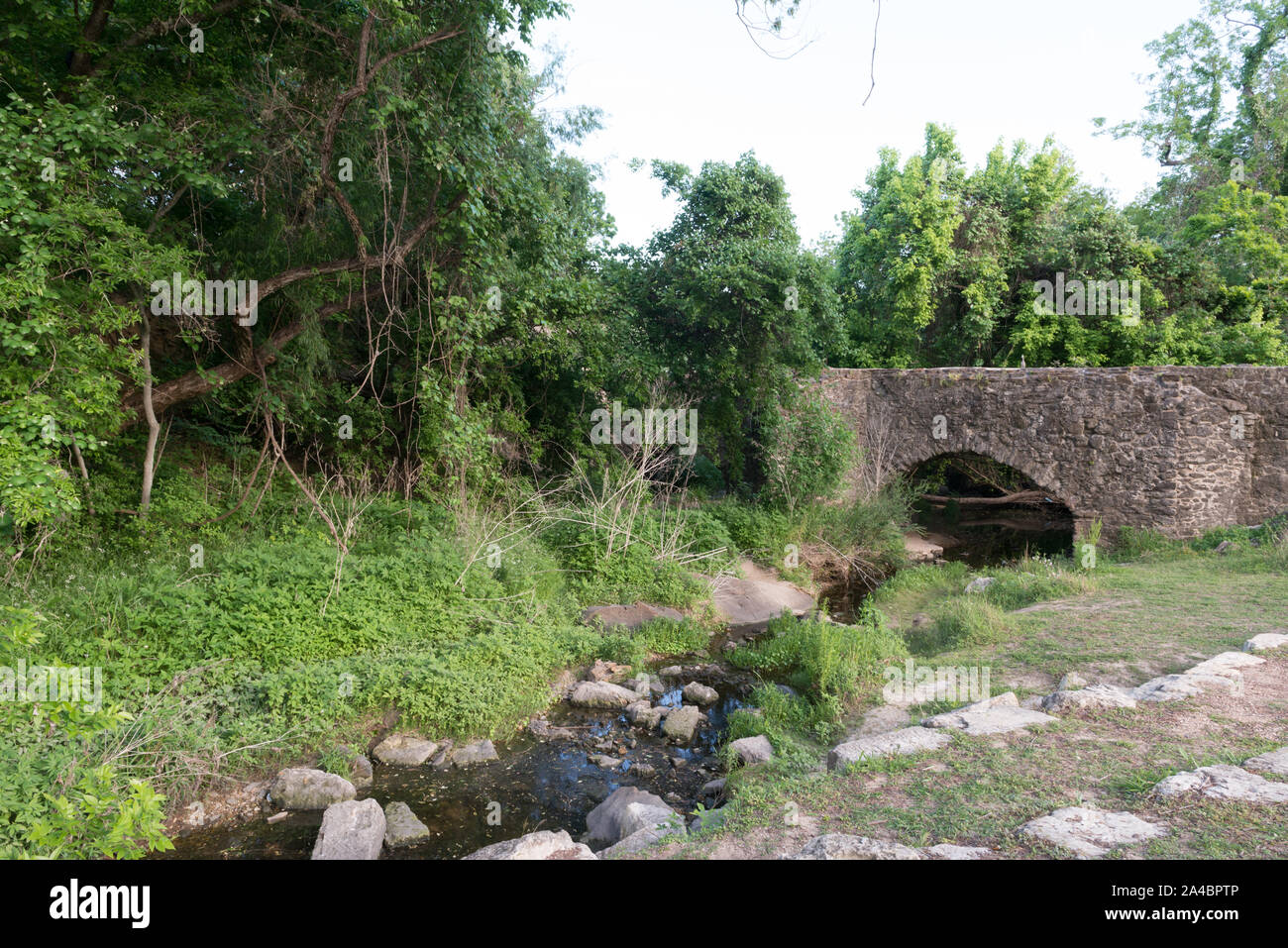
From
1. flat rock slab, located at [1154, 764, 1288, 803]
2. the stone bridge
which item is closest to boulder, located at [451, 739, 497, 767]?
flat rock slab, located at [1154, 764, 1288, 803]

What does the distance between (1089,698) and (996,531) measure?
12.3 metres

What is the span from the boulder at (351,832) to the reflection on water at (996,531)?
37.1 ft

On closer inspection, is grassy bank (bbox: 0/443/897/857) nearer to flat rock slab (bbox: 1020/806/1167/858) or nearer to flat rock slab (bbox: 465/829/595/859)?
flat rock slab (bbox: 465/829/595/859)

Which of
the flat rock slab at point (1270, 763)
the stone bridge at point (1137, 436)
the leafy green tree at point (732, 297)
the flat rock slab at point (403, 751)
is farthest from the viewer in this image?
the leafy green tree at point (732, 297)

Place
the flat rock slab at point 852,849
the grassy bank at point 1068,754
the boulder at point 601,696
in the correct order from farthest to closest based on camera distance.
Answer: the boulder at point 601,696, the grassy bank at point 1068,754, the flat rock slab at point 852,849

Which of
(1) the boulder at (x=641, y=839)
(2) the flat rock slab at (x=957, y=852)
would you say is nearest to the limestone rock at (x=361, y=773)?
(1) the boulder at (x=641, y=839)

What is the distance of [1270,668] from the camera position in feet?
18.1

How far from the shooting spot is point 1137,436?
1239 centimetres

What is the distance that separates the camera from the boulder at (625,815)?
4878mm

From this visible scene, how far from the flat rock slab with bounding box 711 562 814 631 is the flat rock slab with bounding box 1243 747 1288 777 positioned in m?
6.35

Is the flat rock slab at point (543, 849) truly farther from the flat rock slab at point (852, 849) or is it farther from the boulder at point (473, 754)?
the boulder at point (473, 754)

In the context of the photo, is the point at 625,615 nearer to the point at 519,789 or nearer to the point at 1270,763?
the point at 519,789

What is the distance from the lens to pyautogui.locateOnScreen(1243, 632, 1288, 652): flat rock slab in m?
5.97

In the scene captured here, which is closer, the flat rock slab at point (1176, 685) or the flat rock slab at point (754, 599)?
the flat rock slab at point (1176, 685)
